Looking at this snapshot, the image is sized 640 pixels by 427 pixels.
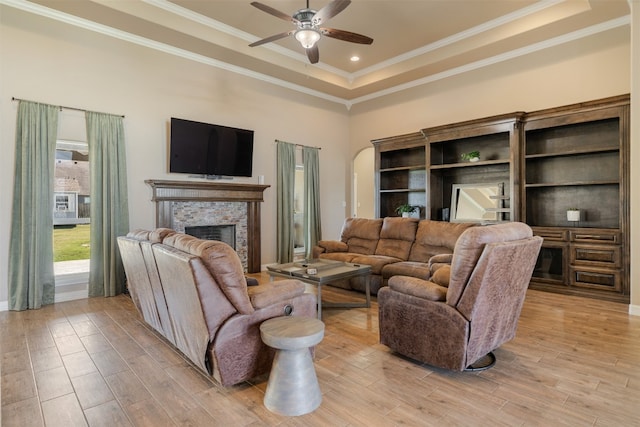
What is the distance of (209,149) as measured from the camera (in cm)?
547

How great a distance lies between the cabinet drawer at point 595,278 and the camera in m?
4.23

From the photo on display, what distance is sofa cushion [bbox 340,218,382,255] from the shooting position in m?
5.34

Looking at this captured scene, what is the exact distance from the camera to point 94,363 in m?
2.63

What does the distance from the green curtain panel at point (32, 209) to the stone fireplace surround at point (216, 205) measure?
47.0 inches

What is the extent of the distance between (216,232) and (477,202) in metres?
4.48

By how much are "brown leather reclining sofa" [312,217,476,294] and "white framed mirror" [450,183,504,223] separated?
786 millimetres

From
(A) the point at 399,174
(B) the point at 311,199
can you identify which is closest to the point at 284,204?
(B) the point at 311,199

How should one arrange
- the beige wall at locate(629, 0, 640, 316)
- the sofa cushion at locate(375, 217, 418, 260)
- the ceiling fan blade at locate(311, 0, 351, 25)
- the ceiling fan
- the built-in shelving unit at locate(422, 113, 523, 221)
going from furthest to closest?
the built-in shelving unit at locate(422, 113, 523, 221) < the sofa cushion at locate(375, 217, 418, 260) < the beige wall at locate(629, 0, 640, 316) < the ceiling fan < the ceiling fan blade at locate(311, 0, 351, 25)

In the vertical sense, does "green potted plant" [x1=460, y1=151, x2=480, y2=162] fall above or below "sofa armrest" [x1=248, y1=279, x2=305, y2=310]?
above

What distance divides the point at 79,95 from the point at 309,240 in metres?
4.46

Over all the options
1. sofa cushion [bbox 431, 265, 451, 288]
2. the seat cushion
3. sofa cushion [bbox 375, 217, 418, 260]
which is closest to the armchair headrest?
sofa cushion [bbox 431, 265, 451, 288]

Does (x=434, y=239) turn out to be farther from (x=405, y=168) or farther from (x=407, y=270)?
(x=405, y=168)

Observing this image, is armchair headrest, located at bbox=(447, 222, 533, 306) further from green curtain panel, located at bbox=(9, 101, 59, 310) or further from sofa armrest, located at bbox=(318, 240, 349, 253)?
green curtain panel, located at bbox=(9, 101, 59, 310)

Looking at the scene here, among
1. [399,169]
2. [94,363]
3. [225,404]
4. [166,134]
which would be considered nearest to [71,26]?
[166,134]
